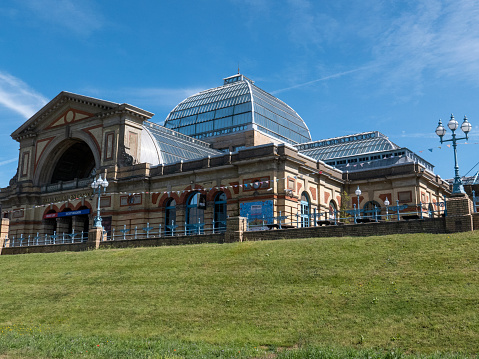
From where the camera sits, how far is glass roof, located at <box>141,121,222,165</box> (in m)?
49.1

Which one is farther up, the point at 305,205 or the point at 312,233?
the point at 305,205

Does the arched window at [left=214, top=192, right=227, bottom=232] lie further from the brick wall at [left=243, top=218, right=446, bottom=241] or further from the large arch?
the large arch

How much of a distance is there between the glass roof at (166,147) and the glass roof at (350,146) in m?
12.6

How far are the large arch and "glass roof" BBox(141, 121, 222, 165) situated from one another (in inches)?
257

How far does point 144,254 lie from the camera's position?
1058 inches

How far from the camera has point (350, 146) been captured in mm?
57656

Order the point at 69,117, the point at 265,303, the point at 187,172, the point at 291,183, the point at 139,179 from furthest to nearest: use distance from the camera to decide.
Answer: the point at 69,117, the point at 139,179, the point at 187,172, the point at 291,183, the point at 265,303

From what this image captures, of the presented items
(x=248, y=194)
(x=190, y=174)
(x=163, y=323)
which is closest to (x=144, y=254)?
(x=163, y=323)

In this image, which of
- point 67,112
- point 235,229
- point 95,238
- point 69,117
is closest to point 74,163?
point 69,117

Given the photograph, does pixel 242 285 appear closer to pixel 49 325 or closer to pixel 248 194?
pixel 49 325

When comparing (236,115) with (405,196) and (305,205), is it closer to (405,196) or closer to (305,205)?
(305,205)

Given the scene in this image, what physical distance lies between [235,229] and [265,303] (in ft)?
37.0

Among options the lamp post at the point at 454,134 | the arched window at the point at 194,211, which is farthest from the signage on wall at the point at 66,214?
the lamp post at the point at 454,134

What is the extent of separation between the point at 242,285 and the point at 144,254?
30.6 ft
